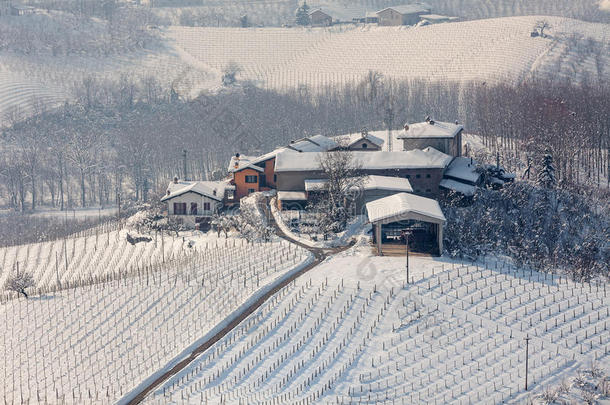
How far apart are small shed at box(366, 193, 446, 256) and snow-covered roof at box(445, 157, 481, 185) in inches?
356

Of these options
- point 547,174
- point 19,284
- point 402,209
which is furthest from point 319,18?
point 19,284

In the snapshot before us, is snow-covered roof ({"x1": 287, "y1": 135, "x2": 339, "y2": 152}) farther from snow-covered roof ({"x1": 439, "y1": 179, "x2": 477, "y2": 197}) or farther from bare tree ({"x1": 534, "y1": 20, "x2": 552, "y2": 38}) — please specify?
bare tree ({"x1": 534, "y1": 20, "x2": 552, "y2": 38})

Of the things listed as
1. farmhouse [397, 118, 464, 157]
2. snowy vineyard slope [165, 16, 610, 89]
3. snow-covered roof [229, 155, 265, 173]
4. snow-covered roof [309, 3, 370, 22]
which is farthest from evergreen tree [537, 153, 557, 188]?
snow-covered roof [309, 3, 370, 22]

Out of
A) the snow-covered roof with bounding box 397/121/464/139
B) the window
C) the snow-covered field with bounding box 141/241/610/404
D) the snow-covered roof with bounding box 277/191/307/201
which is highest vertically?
the snow-covered roof with bounding box 397/121/464/139

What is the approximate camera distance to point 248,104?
11181 centimetres

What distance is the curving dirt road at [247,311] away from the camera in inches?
1389

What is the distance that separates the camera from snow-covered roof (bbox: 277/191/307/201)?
190 feet

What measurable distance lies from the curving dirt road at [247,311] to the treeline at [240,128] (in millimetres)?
22569

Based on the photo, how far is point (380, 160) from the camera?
60844mm

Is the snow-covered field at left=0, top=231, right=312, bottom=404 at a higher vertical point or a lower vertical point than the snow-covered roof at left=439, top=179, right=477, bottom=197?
lower

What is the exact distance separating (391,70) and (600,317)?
9096 cm

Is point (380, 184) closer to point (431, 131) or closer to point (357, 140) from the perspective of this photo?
point (431, 131)

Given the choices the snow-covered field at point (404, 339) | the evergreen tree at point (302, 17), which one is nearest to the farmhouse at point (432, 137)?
the snow-covered field at point (404, 339)

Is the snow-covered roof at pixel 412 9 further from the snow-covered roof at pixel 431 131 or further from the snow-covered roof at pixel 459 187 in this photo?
the snow-covered roof at pixel 459 187
